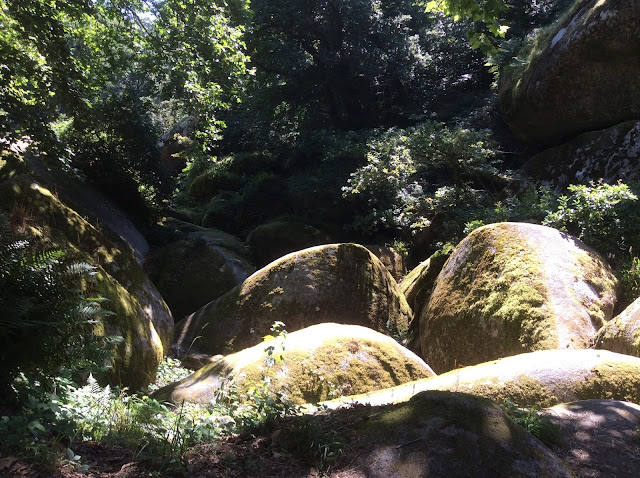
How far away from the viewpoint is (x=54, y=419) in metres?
2.49

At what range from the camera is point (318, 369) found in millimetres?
4789

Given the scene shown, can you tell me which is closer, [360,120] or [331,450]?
[331,450]

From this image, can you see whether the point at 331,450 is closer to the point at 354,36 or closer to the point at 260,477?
the point at 260,477

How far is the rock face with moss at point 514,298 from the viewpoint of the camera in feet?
17.6

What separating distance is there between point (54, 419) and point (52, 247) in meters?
2.96

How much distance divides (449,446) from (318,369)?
2.64m

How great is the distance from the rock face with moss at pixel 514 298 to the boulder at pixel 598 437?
1.91 meters

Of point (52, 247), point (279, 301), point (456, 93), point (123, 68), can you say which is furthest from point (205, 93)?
point (456, 93)

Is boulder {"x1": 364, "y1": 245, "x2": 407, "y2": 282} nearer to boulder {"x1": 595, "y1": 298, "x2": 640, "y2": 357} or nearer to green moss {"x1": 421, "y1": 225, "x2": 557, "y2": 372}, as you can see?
green moss {"x1": 421, "y1": 225, "x2": 557, "y2": 372}

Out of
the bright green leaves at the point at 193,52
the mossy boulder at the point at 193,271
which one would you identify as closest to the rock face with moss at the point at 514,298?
the mossy boulder at the point at 193,271

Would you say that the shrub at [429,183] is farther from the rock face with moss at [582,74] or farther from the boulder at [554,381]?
the boulder at [554,381]

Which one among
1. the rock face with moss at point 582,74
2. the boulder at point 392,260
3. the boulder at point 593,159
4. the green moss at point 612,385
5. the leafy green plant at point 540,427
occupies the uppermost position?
the rock face with moss at point 582,74

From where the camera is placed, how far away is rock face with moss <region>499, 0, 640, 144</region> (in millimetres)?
9852

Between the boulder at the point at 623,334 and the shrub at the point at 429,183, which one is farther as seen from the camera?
the shrub at the point at 429,183
